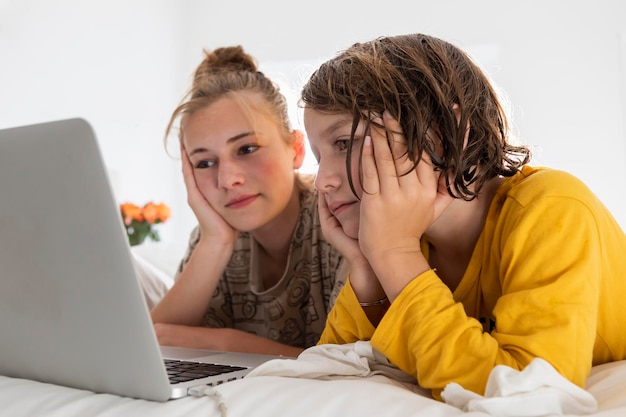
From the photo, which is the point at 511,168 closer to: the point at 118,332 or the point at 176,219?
the point at 118,332

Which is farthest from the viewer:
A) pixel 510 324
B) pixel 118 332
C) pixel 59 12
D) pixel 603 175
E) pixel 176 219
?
pixel 176 219

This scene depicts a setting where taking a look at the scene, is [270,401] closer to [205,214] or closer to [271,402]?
[271,402]

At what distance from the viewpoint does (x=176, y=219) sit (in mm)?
5457

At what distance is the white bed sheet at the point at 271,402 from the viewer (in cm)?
77

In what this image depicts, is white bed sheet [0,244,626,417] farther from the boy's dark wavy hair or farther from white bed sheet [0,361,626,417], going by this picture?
the boy's dark wavy hair

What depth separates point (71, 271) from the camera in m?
0.80

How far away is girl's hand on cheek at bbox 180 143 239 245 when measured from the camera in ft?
5.82

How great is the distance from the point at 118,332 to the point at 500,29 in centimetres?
438

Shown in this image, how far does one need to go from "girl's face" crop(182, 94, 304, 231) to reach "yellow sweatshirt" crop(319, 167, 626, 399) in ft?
2.28

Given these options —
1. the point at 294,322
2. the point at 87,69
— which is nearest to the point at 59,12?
the point at 87,69

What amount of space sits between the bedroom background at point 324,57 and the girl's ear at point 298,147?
7.03ft

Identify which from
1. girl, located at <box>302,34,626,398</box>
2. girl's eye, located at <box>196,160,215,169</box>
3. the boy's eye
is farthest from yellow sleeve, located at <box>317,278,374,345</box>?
girl's eye, located at <box>196,160,215,169</box>

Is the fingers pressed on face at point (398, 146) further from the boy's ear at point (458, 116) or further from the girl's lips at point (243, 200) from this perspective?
the girl's lips at point (243, 200)

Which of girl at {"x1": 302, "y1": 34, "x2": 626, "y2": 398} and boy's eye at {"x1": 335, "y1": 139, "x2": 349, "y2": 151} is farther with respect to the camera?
boy's eye at {"x1": 335, "y1": 139, "x2": 349, "y2": 151}
